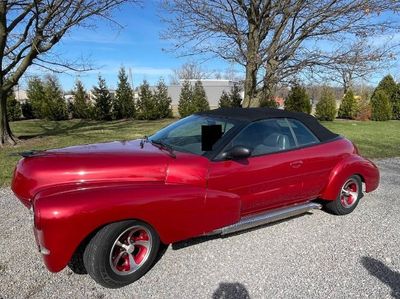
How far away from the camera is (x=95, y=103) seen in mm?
21281

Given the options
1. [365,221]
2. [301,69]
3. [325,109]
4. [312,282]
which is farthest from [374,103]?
[312,282]

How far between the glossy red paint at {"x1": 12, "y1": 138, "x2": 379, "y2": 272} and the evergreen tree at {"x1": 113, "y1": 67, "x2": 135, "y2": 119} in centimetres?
1793

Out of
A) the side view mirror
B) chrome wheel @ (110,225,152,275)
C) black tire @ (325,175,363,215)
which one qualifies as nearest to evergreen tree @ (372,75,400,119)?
black tire @ (325,175,363,215)

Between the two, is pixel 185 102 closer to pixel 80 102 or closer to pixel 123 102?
pixel 123 102

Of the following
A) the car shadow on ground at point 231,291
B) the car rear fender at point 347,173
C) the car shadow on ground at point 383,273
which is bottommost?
the car shadow on ground at point 383,273

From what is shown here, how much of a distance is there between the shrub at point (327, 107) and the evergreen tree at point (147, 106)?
9632 mm

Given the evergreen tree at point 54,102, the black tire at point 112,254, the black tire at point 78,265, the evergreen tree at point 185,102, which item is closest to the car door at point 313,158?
the black tire at point 112,254

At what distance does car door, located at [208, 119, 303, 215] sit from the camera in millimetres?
3619

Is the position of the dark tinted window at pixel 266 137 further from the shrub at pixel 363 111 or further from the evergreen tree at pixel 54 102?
the shrub at pixel 363 111

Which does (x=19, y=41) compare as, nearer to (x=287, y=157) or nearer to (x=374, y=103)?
(x=287, y=157)

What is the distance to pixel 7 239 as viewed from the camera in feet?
12.7

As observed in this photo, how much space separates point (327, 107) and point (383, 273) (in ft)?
60.4

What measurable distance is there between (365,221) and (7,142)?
9.59 meters

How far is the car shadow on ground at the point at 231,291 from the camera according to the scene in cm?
293
